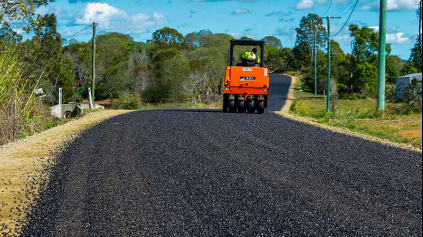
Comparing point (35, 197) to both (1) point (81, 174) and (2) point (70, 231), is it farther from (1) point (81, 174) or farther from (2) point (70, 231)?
(2) point (70, 231)

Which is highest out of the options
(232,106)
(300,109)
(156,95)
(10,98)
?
(10,98)

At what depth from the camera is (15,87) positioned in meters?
17.4

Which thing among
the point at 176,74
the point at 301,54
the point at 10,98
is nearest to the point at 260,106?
the point at 10,98

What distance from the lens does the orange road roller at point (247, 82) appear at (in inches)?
860

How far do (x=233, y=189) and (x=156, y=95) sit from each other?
186 ft

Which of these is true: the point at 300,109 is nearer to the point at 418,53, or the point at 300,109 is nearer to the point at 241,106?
the point at 241,106

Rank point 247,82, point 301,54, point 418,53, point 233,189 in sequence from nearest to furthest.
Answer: point 418,53 < point 233,189 < point 247,82 < point 301,54

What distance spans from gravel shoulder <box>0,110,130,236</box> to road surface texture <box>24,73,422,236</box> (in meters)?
0.29

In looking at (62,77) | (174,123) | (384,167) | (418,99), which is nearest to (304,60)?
(62,77)

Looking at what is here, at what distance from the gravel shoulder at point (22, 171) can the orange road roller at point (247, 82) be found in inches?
293

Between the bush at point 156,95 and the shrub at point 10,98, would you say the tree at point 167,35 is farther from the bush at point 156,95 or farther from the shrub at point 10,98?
the shrub at point 10,98

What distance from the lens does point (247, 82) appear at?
22.0 m

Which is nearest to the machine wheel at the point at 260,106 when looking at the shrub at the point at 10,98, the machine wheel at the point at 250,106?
the machine wheel at the point at 250,106

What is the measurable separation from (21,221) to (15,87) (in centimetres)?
1098
